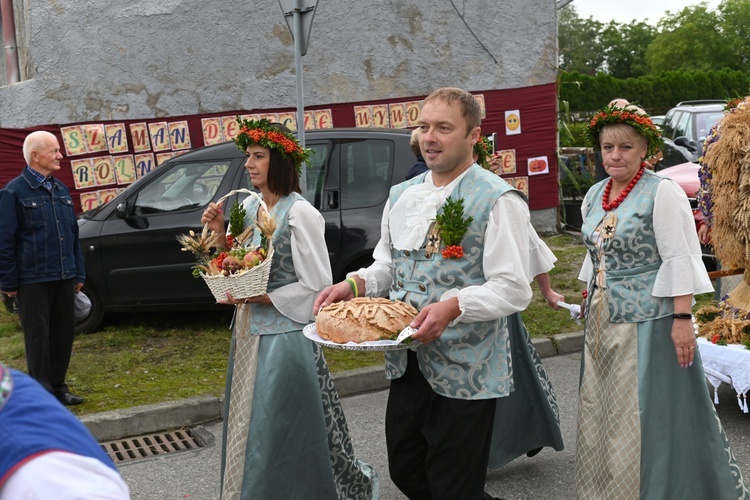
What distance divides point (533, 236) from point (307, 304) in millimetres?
1340

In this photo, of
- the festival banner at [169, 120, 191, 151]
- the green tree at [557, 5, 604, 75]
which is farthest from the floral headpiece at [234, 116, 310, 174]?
the green tree at [557, 5, 604, 75]

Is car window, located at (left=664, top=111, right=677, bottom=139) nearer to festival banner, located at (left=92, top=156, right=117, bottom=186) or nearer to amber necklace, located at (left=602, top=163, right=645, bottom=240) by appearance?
festival banner, located at (left=92, top=156, right=117, bottom=186)

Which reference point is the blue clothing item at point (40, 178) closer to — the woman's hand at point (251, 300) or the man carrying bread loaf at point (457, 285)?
the woman's hand at point (251, 300)

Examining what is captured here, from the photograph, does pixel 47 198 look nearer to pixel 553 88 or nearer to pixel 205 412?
pixel 205 412

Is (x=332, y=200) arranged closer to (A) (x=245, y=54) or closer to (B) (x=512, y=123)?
(A) (x=245, y=54)

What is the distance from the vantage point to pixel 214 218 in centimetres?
444

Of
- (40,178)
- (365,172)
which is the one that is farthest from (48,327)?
(365,172)

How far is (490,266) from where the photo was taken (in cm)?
345

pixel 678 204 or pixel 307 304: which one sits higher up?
pixel 678 204

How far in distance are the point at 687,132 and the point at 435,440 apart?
14.2 metres

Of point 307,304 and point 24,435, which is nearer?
point 24,435

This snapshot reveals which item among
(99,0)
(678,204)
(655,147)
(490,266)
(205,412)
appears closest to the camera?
(490,266)

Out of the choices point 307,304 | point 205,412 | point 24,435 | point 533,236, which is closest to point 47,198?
point 205,412

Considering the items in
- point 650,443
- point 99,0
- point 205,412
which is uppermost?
point 99,0
